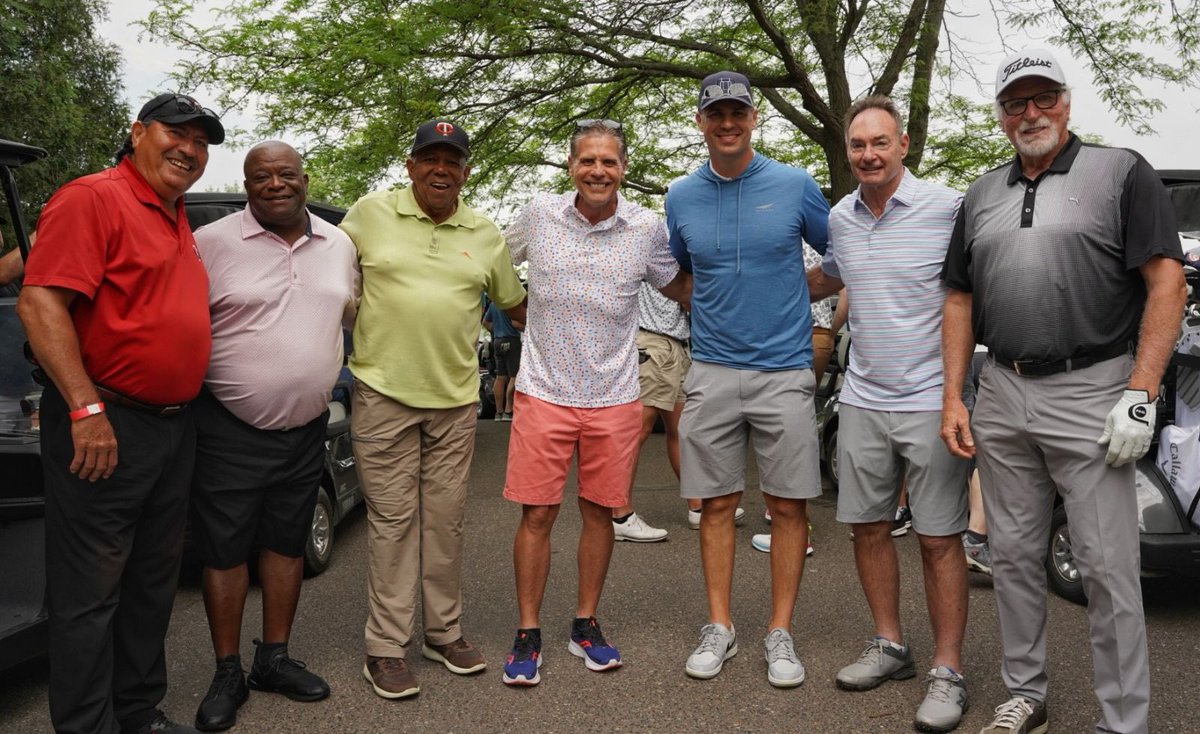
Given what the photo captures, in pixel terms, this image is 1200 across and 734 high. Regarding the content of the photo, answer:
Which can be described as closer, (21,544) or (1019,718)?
(1019,718)

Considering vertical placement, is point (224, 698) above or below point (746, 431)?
below

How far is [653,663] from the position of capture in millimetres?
4223

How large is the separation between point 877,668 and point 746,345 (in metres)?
1.41

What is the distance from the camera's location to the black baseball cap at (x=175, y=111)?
3312 millimetres

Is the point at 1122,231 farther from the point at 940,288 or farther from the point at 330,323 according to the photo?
the point at 330,323

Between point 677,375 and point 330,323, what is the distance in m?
3.65

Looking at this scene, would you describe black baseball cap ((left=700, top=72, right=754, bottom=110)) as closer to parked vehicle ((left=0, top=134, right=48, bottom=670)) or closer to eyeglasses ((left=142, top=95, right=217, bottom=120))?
eyeglasses ((left=142, top=95, right=217, bottom=120))

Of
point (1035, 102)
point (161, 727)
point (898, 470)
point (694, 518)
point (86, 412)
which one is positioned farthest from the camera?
point (694, 518)

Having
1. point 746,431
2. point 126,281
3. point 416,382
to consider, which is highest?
point 126,281

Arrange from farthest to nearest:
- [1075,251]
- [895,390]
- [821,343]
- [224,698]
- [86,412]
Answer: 1. [821,343]
2. [895,390]
3. [224,698]
4. [1075,251]
5. [86,412]

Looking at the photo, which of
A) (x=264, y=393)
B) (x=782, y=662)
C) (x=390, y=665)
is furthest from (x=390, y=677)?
(x=782, y=662)

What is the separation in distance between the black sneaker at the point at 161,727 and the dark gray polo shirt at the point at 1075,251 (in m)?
3.18

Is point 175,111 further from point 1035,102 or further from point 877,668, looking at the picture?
point 877,668

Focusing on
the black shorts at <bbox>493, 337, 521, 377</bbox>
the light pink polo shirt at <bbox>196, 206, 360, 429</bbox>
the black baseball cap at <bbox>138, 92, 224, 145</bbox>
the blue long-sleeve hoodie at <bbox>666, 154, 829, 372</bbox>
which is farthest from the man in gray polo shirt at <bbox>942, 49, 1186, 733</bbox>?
the black shorts at <bbox>493, 337, 521, 377</bbox>
